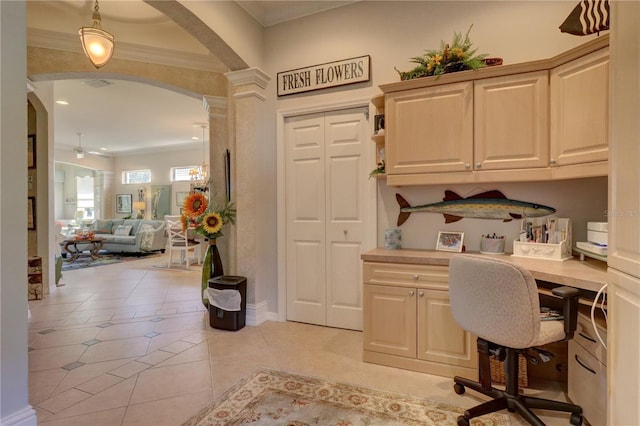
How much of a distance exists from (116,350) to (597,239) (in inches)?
143

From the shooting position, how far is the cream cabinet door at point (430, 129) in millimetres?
2500

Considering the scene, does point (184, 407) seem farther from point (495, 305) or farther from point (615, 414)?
point (615, 414)

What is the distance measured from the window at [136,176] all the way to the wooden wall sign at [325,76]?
8765 mm

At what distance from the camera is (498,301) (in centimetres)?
171

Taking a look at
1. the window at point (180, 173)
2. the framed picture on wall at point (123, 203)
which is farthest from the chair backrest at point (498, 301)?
the framed picture on wall at point (123, 203)

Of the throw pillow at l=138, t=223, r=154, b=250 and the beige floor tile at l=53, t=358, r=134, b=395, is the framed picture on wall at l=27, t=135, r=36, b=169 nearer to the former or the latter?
the beige floor tile at l=53, t=358, r=134, b=395

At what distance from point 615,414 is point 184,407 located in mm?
2089

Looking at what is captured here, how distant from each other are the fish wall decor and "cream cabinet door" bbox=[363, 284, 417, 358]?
81 centimetres

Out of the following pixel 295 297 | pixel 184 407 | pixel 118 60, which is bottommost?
pixel 184 407

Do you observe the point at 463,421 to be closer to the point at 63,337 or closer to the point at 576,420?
the point at 576,420

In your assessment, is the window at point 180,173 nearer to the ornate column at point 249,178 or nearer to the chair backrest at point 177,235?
the chair backrest at point 177,235

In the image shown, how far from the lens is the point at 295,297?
3.53 meters

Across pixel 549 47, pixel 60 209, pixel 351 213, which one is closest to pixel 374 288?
pixel 351 213

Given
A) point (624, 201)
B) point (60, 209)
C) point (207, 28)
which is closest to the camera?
point (624, 201)
